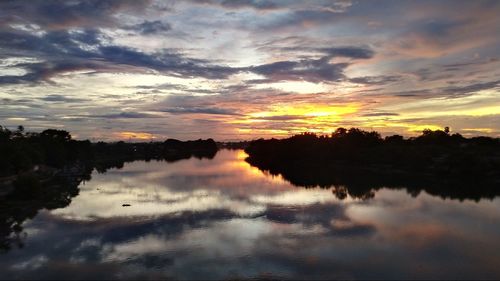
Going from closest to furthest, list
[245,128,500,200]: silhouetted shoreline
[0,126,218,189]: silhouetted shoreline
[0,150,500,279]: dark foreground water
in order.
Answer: [0,150,500,279]: dark foreground water → [0,126,218,189]: silhouetted shoreline → [245,128,500,200]: silhouetted shoreline

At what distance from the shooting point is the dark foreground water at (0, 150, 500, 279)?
22.3 metres

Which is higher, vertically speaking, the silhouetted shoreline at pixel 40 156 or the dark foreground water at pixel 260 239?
the silhouetted shoreline at pixel 40 156

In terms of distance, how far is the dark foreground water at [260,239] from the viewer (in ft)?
73.3

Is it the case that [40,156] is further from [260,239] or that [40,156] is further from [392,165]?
[392,165]

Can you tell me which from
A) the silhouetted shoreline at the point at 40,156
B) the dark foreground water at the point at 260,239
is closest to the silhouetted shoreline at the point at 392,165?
the dark foreground water at the point at 260,239

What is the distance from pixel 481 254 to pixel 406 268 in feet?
19.9

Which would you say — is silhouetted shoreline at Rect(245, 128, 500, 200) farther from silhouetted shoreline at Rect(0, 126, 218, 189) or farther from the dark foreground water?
silhouetted shoreline at Rect(0, 126, 218, 189)

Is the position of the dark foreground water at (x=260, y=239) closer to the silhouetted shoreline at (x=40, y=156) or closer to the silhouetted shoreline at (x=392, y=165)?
the silhouetted shoreline at (x=392, y=165)

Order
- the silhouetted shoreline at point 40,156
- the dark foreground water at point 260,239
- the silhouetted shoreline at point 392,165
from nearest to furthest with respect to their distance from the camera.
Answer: the dark foreground water at point 260,239 → the silhouetted shoreline at point 40,156 → the silhouetted shoreline at point 392,165

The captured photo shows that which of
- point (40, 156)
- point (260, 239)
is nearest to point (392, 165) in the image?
point (260, 239)

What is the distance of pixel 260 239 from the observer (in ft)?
94.5

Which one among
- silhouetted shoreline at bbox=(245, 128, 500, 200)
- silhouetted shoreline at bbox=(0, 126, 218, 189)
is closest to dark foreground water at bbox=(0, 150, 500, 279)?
silhouetted shoreline at bbox=(245, 128, 500, 200)

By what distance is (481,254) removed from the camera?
25.2 m

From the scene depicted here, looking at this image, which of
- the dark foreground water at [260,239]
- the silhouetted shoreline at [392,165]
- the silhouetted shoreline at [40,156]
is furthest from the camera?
the silhouetted shoreline at [392,165]
